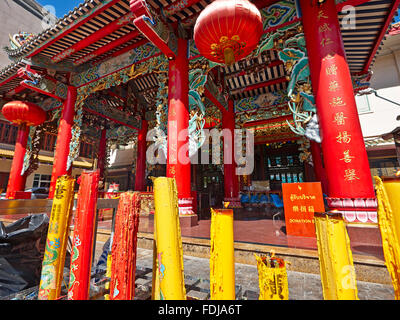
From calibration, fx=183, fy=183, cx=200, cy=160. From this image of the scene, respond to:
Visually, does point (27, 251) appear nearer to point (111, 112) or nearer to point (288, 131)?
point (111, 112)

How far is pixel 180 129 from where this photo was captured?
437 centimetres

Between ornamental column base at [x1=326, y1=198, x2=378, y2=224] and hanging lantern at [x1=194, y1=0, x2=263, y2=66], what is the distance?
2.82m

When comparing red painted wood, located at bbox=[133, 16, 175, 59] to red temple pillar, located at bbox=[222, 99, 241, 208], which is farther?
red temple pillar, located at bbox=[222, 99, 241, 208]

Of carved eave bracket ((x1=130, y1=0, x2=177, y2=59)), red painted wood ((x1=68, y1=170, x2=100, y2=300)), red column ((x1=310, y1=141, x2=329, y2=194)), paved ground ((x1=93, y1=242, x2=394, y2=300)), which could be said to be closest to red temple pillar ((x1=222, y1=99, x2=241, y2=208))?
red column ((x1=310, y1=141, x2=329, y2=194))

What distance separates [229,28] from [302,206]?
10.1ft

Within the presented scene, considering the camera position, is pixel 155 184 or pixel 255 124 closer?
pixel 155 184

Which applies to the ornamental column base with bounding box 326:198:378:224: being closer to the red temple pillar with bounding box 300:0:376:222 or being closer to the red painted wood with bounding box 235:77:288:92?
the red temple pillar with bounding box 300:0:376:222

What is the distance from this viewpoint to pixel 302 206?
316 centimetres

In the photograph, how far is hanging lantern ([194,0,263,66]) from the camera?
2.58 m

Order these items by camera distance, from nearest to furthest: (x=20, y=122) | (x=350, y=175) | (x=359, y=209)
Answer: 1. (x=359, y=209)
2. (x=350, y=175)
3. (x=20, y=122)

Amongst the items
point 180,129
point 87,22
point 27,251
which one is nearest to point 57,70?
point 87,22

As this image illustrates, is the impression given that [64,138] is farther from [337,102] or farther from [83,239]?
[337,102]

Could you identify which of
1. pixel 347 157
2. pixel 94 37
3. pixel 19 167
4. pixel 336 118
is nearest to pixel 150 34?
pixel 94 37

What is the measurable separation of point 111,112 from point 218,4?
7.76 meters
